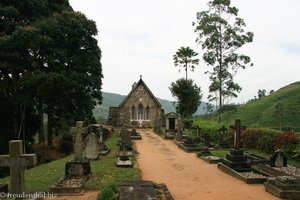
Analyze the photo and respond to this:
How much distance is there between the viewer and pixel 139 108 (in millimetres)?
51094

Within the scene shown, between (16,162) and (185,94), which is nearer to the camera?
(16,162)

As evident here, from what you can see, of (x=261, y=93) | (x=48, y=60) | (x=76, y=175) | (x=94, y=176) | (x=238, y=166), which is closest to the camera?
(x=76, y=175)

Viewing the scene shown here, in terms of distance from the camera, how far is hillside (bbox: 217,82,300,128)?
43656 mm

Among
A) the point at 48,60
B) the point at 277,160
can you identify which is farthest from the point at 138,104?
the point at 277,160

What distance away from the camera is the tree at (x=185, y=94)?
45.6 m

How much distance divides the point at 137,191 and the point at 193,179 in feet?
14.3

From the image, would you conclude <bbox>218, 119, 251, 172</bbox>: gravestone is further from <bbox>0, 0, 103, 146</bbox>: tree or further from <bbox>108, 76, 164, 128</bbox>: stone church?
<bbox>108, 76, 164, 128</bbox>: stone church

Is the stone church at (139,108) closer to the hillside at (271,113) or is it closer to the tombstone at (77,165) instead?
the hillside at (271,113)

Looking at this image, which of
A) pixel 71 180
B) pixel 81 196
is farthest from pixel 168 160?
pixel 81 196

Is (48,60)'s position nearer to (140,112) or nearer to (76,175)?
(76,175)

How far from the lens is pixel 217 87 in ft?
121

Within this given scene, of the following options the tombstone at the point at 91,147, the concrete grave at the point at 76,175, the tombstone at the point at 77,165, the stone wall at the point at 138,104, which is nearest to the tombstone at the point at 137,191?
the concrete grave at the point at 76,175

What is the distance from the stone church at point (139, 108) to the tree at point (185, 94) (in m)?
5.28

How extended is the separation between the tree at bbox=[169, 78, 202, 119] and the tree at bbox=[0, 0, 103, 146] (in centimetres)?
1839
